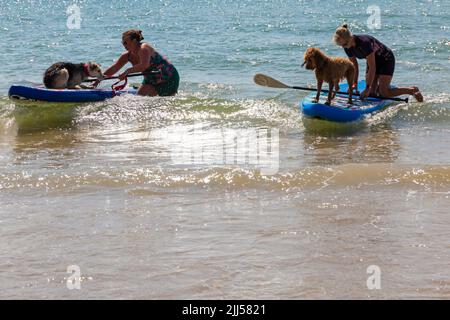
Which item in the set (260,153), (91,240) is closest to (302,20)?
(260,153)

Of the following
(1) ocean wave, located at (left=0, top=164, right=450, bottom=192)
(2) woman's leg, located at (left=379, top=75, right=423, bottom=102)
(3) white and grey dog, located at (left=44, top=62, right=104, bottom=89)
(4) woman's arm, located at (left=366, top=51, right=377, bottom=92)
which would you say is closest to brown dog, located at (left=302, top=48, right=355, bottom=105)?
(4) woman's arm, located at (left=366, top=51, right=377, bottom=92)

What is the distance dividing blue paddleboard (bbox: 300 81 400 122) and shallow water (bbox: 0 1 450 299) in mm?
145

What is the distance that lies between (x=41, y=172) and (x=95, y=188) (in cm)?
95

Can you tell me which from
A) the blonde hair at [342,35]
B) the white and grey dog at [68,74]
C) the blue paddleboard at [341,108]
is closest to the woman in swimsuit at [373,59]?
the blonde hair at [342,35]

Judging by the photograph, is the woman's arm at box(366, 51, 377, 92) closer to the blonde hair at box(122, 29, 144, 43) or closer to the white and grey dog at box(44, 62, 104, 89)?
the blonde hair at box(122, 29, 144, 43)

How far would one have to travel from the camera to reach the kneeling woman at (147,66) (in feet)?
37.9

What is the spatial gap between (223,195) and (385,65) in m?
4.54

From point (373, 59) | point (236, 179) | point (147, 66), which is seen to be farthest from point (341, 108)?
point (236, 179)

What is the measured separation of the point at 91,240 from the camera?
5898 millimetres

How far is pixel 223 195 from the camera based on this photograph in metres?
7.15

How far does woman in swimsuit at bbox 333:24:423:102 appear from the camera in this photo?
10276 mm

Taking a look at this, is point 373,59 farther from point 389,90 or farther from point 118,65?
point 118,65

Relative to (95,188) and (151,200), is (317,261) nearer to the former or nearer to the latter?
(151,200)

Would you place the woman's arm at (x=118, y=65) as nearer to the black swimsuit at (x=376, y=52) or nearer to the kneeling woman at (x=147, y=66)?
the kneeling woman at (x=147, y=66)
